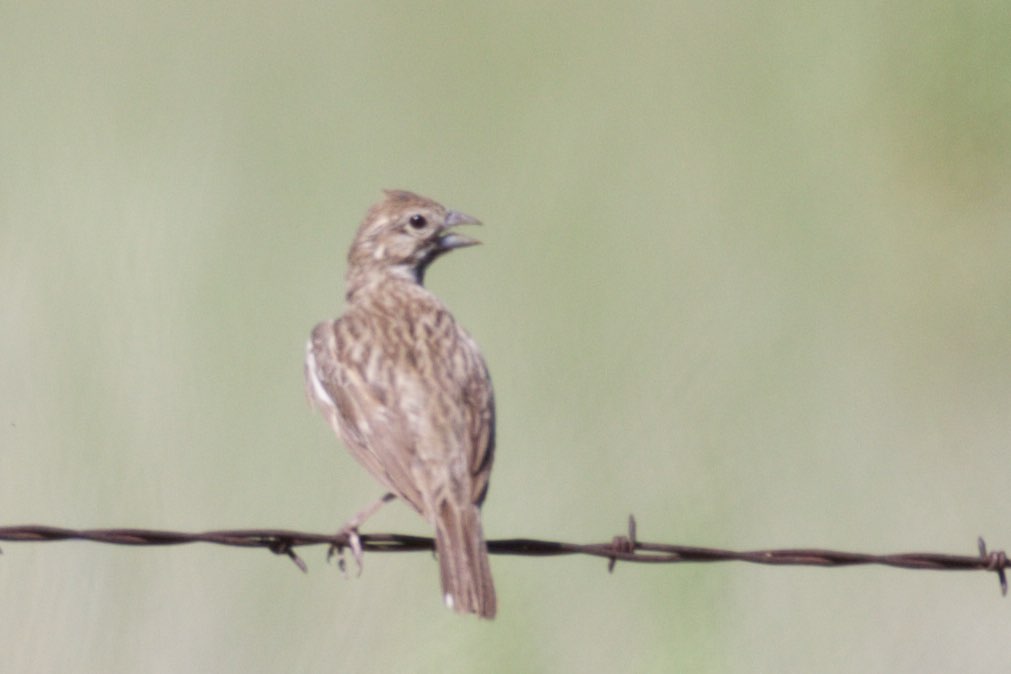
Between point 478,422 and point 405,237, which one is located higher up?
point 405,237

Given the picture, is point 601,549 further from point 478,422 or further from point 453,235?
point 453,235

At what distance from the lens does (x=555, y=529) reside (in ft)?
41.3

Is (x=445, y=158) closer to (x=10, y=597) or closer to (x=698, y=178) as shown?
(x=698, y=178)

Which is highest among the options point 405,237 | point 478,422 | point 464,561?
point 405,237

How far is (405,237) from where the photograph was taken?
10953 millimetres

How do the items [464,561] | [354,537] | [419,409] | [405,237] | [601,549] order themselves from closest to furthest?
[601,549]
[464,561]
[354,537]
[419,409]
[405,237]

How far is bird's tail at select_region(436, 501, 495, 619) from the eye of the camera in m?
8.13

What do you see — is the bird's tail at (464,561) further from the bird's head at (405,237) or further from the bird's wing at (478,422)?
the bird's head at (405,237)

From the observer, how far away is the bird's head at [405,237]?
1092cm

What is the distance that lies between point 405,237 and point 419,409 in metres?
2.06

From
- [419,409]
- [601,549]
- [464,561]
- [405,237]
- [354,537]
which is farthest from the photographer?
[405,237]

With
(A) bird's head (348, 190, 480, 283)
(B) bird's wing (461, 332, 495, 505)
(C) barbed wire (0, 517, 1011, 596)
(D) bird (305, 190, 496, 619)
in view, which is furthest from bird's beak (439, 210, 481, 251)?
(C) barbed wire (0, 517, 1011, 596)

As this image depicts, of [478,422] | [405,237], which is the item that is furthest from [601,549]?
[405,237]

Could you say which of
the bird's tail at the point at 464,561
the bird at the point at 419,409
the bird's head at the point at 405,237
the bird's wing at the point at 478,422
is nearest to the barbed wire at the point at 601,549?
the bird's tail at the point at 464,561
